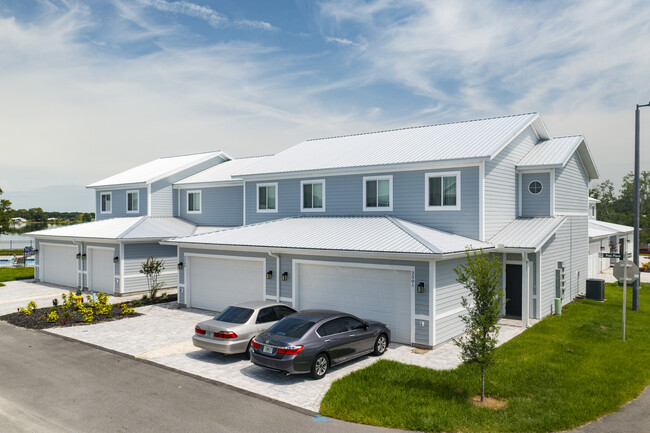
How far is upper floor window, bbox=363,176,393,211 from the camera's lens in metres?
19.5

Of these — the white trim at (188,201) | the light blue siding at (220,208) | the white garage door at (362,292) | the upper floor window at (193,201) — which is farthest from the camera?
the upper floor window at (193,201)

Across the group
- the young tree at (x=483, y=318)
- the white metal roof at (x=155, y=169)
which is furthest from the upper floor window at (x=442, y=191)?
the white metal roof at (x=155, y=169)

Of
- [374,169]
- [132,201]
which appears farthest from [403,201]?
[132,201]

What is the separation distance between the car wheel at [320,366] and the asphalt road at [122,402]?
163 centimetres

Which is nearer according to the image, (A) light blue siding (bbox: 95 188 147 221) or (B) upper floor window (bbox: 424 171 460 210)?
(B) upper floor window (bbox: 424 171 460 210)

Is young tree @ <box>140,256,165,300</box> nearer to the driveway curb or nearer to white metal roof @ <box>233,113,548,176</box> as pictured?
the driveway curb

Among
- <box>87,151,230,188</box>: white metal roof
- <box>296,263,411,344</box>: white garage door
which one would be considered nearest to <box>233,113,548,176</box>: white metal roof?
<box>296,263,411,344</box>: white garage door

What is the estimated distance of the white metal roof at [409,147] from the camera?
18.6 metres

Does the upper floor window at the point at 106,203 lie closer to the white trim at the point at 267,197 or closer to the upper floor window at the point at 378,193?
the white trim at the point at 267,197

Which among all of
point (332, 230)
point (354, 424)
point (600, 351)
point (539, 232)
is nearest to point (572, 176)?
point (539, 232)

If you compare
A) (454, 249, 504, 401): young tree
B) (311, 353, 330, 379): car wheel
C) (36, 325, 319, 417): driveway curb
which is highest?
(454, 249, 504, 401): young tree

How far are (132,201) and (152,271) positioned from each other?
9.22 meters

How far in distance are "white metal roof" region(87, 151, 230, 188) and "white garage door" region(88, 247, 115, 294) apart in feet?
17.6

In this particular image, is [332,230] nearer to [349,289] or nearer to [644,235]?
[349,289]
